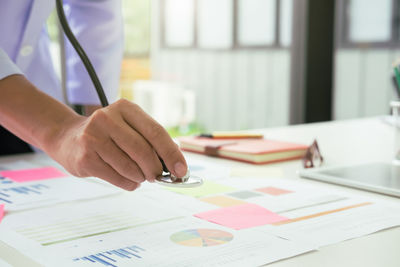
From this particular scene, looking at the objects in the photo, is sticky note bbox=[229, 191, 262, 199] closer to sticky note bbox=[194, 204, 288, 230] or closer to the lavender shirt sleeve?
sticky note bbox=[194, 204, 288, 230]

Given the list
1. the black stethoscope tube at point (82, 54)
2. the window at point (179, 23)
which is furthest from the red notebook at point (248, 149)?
the window at point (179, 23)

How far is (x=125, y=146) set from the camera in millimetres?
630

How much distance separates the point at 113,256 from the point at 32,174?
471 millimetres

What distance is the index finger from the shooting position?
0.64 metres

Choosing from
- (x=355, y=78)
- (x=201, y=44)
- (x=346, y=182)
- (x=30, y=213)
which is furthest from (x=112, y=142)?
(x=201, y=44)

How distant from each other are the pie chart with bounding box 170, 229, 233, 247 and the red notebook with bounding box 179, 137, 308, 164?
472 millimetres

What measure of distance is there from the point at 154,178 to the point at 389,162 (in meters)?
0.64

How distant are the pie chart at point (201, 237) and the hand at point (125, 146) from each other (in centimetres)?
7

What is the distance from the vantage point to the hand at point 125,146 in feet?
2.08

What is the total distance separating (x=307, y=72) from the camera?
301 centimetres

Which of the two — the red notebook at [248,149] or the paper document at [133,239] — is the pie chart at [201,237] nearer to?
the paper document at [133,239]


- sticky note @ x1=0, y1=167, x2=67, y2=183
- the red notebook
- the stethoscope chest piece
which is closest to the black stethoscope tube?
the stethoscope chest piece

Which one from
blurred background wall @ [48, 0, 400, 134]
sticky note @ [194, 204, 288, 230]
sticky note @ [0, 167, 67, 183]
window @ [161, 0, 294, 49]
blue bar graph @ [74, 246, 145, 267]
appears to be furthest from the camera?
window @ [161, 0, 294, 49]

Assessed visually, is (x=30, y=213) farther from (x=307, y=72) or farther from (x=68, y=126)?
(x=307, y=72)
